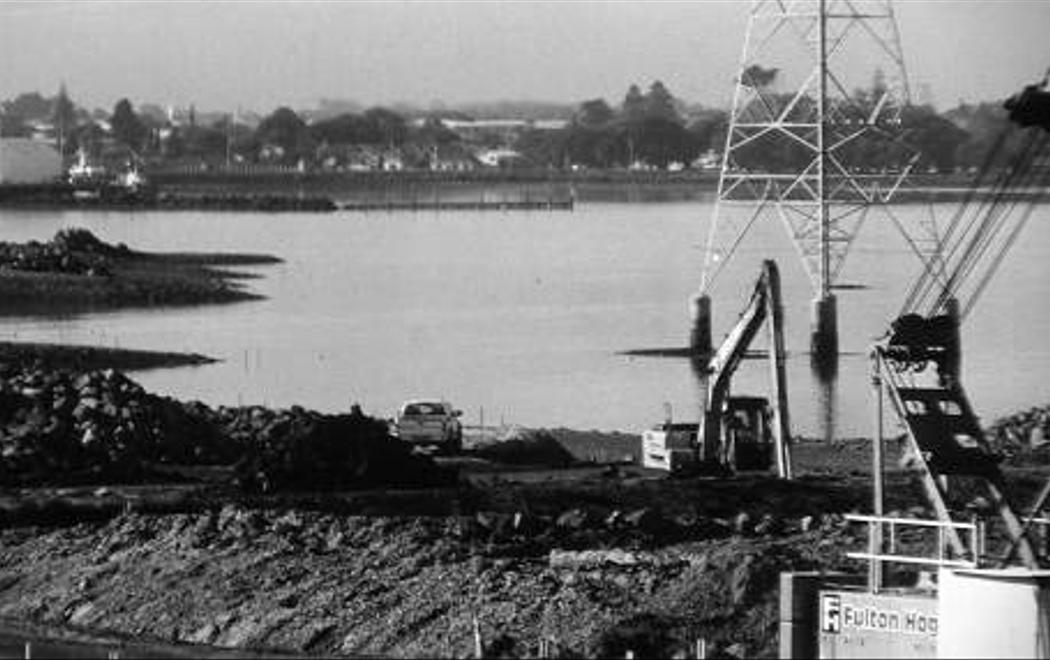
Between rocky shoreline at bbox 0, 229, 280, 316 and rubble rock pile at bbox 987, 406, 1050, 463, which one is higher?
rubble rock pile at bbox 987, 406, 1050, 463

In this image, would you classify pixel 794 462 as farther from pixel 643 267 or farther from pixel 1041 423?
pixel 643 267

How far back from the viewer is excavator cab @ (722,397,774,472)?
117 ft

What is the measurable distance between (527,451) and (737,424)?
10.6ft

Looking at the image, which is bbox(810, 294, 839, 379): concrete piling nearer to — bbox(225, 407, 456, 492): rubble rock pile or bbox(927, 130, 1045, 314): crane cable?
bbox(225, 407, 456, 492): rubble rock pile

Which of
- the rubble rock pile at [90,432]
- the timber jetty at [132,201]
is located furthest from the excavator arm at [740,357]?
the timber jetty at [132,201]

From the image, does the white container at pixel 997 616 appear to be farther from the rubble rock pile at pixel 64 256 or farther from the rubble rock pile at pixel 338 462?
the rubble rock pile at pixel 64 256

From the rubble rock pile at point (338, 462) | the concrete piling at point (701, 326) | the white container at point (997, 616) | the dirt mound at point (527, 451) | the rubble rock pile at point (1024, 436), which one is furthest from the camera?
the concrete piling at point (701, 326)

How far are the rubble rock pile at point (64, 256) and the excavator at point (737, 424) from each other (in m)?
51.1

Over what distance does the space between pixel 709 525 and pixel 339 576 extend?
3591 mm

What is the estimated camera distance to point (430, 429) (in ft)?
126

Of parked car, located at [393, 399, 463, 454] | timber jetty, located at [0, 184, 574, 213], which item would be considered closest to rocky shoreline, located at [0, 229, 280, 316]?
parked car, located at [393, 399, 463, 454]

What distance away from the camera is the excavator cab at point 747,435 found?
35.8m

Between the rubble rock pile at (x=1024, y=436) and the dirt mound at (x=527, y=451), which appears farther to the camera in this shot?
the dirt mound at (x=527, y=451)

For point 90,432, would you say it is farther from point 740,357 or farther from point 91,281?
point 91,281
